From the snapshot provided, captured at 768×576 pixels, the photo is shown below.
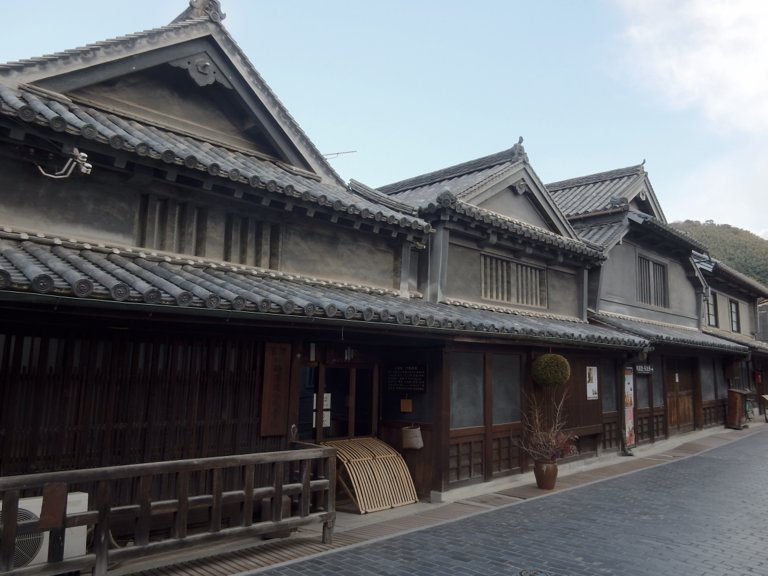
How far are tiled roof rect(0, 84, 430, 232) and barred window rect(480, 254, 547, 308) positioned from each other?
3.06 m

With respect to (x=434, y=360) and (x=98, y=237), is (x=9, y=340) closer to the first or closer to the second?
(x=98, y=237)

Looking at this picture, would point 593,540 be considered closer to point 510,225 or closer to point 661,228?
point 510,225

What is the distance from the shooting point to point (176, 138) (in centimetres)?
1009

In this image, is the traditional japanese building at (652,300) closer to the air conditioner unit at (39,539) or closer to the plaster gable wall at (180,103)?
the plaster gable wall at (180,103)

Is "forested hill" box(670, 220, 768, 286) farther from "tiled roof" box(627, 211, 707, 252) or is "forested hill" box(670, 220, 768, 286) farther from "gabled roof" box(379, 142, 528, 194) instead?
"gabled roof" box(379, 142, 528, 194)

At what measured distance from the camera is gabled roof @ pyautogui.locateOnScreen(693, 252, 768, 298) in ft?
83.6

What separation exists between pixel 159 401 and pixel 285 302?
226 centimetres

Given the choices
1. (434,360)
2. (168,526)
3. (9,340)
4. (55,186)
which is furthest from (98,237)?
(434,360)

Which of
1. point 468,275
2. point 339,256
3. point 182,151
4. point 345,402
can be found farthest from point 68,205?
point 468,275

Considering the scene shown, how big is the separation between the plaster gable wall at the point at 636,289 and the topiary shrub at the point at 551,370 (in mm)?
6066

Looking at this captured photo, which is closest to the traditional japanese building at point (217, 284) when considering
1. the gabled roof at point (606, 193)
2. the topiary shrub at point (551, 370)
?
the topiary shrub at point (551, 370)

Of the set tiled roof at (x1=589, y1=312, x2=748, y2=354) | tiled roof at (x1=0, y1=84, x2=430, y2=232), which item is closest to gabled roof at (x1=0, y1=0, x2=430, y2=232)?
tiled roof at (x1=0, y1=84, x2=430, y2=232)

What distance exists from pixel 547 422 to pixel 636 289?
31.1 feet

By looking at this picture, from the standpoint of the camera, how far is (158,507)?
661cm
